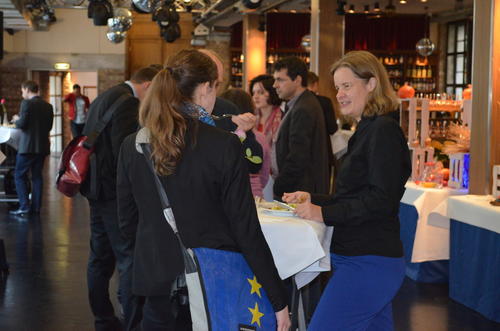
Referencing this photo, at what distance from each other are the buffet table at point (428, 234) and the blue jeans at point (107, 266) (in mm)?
2375

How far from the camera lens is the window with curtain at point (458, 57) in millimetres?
17453

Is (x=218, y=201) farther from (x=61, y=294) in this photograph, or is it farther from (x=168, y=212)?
(x=61, y=294)

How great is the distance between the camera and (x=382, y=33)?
1959 cm

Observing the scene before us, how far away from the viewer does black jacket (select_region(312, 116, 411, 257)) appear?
102 inches

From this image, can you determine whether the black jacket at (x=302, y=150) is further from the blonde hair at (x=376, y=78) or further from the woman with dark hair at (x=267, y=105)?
the blonde hair at (x=376, y=78)

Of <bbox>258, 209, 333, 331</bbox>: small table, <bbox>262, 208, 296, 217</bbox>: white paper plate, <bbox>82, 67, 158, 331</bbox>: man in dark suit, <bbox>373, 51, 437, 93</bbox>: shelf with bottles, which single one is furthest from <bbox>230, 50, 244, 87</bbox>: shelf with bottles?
<bbox>258, 209, 333, 331</bbox>: small table

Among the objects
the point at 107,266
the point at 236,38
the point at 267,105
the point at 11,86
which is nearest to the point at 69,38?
the point at 11,86

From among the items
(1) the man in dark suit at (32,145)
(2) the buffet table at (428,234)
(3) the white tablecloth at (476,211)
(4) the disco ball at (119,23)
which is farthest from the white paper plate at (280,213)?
(4) the disco ball at (119,23)

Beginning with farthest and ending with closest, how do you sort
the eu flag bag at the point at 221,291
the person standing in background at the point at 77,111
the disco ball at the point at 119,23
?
1. the person standing in background at the point at 77,111
2. the disco ball at the point at 119,23
3. the eu flag bag at the point at 221,291

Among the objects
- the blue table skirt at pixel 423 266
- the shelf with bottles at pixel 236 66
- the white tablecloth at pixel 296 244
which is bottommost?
the blue table skirt at pixel 423 266

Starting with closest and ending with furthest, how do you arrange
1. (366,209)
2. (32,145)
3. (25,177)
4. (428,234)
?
1. (366,209)
2. (428,234)
3. (32,145)
4. (25,177)

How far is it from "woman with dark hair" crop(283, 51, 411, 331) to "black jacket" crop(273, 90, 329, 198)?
1.77 metres

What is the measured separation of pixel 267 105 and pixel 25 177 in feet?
15.3

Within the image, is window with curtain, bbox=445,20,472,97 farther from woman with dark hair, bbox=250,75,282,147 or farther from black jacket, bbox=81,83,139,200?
black jacket, bbox=81,83,139,200
